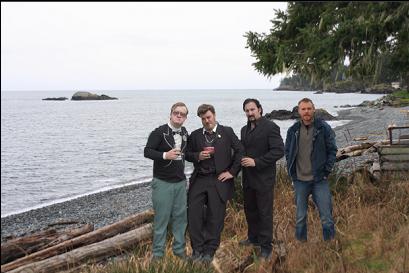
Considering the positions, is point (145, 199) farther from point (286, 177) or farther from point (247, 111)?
→ point (247, 111)

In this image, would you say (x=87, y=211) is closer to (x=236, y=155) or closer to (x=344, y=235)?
(x=236, y=155)

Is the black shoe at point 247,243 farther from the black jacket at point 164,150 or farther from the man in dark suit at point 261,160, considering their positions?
the black jacket at point 164,150

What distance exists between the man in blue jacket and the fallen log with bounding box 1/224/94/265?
361 centimetres

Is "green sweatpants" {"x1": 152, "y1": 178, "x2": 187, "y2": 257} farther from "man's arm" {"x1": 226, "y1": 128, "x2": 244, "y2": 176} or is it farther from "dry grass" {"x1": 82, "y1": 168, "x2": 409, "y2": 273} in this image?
"man's arm" {"x1": 226, "y1": 128, "x2": 244, "y2": 176}

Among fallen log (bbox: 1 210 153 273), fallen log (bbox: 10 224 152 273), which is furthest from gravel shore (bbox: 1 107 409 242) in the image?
fallen log (bbox: 10 224 152 273)

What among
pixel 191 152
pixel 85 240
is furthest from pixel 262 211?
pixel 85 240

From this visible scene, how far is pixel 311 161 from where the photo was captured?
5.61 metres

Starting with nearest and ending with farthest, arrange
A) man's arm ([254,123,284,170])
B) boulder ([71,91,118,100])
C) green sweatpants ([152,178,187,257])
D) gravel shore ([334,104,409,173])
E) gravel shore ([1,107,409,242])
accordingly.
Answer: green sweatpants ([152,178,187,257])
man's arm ([254,123,284,170])
gravel shore ([334,104,409,173])
gravel shore ([1,107,409,242])
boulder ([71,91,118,100])

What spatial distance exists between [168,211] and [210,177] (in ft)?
2.07

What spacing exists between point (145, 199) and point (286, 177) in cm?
758

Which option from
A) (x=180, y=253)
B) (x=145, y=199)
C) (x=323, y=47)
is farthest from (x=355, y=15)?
(x=145, y=199)

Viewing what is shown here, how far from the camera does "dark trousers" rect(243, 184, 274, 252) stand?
5.59 m

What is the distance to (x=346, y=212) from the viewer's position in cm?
658

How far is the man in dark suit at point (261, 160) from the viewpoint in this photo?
18.0 feet
